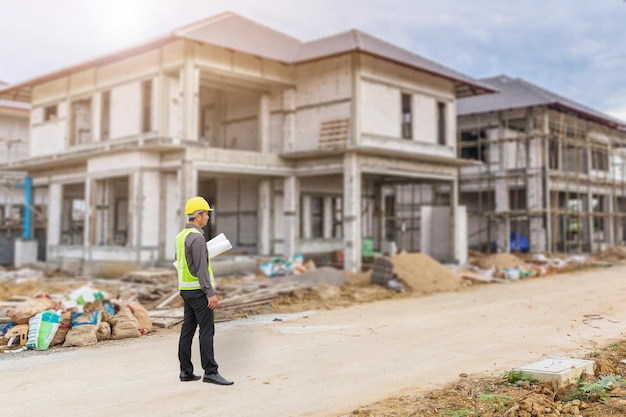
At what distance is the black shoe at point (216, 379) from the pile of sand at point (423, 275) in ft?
32.5

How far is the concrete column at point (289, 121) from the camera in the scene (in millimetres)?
20328

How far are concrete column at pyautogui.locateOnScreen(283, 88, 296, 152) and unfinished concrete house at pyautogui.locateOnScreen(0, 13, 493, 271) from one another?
0.16ft

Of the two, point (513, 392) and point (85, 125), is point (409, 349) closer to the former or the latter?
point (513, 392)

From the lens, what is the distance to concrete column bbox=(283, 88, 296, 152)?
20328 mm

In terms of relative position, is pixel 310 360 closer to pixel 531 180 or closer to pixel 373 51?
pixel 373 51

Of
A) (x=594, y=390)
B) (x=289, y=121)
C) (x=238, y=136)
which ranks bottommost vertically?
(x=594, y=390)

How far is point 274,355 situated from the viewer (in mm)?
7441

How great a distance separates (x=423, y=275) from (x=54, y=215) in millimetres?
14649

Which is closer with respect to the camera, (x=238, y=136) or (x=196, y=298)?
(x=196, y=298)

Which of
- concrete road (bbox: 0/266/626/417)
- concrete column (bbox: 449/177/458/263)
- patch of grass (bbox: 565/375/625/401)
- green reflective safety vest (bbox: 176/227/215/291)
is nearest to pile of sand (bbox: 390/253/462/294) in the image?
concrete road (bbox: 0/266/626/417)

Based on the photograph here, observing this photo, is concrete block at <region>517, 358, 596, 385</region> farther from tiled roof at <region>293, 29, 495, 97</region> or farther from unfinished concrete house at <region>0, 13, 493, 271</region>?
tiled roof at <region>293, 29, 495, 97</region>

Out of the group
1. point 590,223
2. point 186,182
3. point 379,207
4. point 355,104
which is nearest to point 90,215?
point 186,182

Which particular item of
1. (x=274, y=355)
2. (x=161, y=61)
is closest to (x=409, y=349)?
(x=274, y=355)

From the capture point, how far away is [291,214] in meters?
20.2
